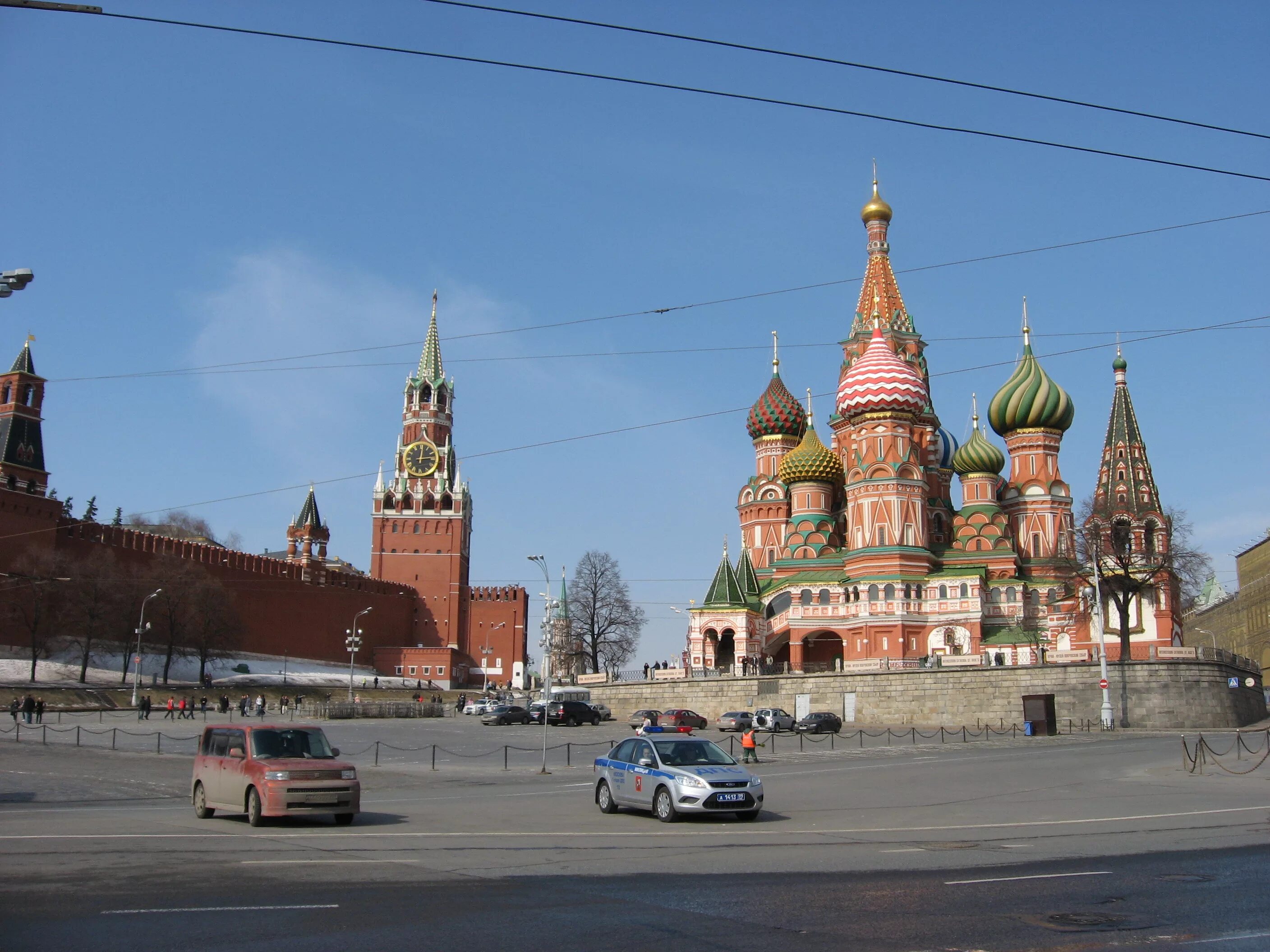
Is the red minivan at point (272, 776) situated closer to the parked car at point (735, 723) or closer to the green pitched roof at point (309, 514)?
the parked car at point (735, 723)

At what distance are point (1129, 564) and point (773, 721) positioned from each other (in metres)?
15.4

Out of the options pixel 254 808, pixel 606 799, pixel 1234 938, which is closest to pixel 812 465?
pixel 606 799

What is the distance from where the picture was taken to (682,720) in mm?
41594

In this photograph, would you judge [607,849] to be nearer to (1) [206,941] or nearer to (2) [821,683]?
(1) [206,941]

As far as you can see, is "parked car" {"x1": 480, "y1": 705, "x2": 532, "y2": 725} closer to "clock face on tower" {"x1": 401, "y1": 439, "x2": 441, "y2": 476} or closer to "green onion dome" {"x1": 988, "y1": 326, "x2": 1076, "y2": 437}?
"green onion dome" {"x1": 988, "y1": 326, "x2": 1076, "y2": 437}

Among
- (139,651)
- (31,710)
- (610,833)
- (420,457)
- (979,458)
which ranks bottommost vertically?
(610,833)

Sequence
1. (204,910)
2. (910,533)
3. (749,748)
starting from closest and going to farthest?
(204,910) < (749,748) < (910,533)

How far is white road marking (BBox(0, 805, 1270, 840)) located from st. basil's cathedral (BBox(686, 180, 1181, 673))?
111ft

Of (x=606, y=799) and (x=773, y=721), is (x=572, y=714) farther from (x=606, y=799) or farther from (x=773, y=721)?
(x=606, y=799)

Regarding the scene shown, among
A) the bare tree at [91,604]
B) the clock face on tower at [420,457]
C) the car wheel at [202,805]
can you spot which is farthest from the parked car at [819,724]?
the clock face on tower at [420,457]

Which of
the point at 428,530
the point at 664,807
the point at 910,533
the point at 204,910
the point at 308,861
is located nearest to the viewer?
the point at 204,910

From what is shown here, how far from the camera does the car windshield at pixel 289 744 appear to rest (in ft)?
49.2

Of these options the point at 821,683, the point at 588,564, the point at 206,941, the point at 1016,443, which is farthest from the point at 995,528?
the point at 206,941

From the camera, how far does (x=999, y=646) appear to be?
176ft
